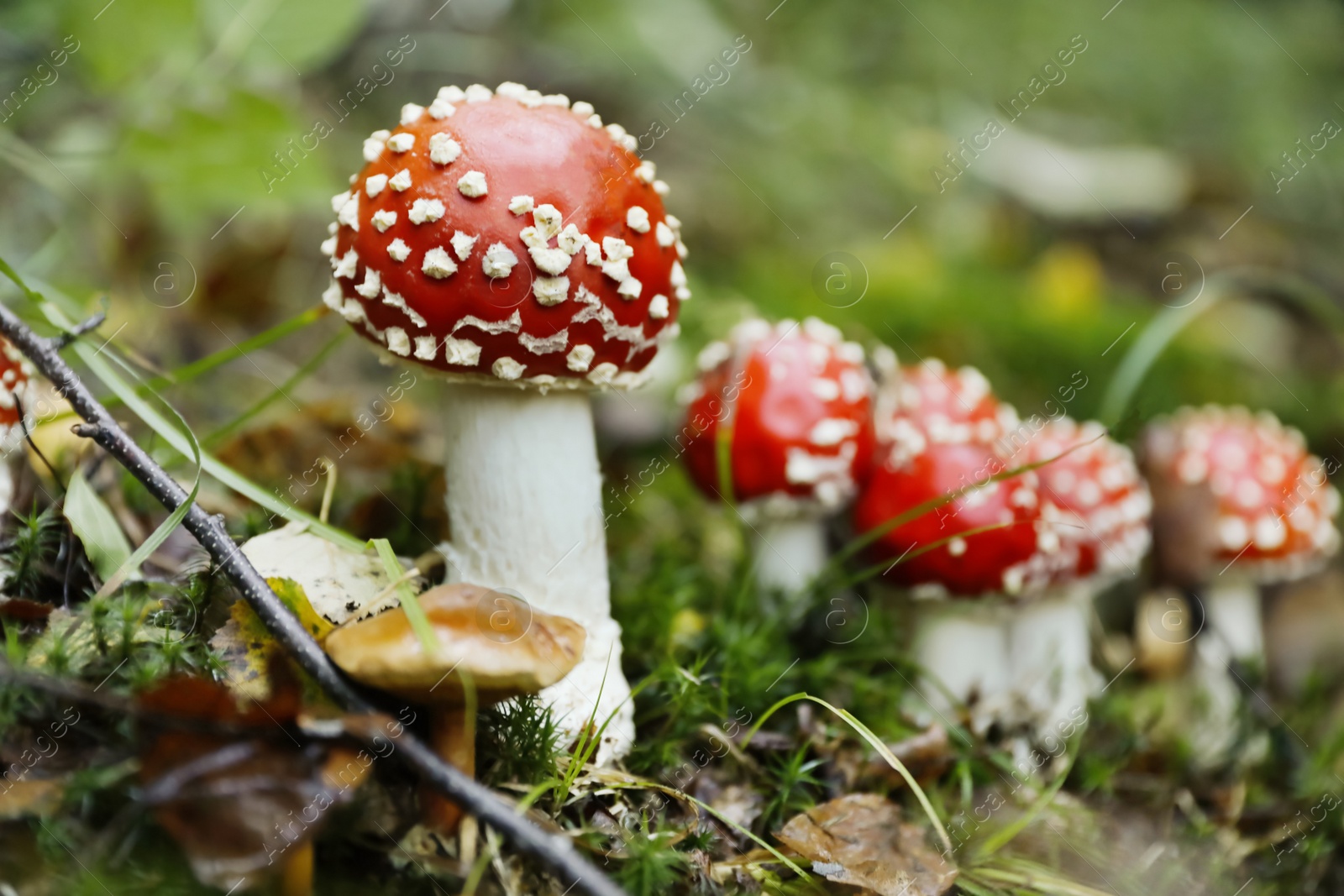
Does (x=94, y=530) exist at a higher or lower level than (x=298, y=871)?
higher

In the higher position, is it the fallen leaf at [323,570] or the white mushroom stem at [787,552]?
the fallen leaf at [323,570]

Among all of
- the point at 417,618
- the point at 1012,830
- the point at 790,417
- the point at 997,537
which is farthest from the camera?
the point at 790,417

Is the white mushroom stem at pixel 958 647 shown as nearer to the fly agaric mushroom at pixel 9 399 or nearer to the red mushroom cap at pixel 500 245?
the red mushroom cap at pixel 500 245

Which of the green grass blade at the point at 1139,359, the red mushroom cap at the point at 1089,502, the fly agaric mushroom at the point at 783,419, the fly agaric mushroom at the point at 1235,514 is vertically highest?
the fly agaric mushroom at the point at 783,419

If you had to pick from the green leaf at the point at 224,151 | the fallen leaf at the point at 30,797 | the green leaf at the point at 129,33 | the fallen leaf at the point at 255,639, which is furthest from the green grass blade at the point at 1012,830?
the green leaf at the point at 129,33

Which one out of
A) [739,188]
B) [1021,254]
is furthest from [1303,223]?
[739,188]

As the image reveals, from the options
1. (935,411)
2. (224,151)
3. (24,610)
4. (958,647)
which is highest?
(224,151)

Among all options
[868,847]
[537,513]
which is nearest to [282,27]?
[537,513]

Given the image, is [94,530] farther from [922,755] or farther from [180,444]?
[922,755]

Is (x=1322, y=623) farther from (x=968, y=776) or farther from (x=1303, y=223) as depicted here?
(x=1303, y=223)
